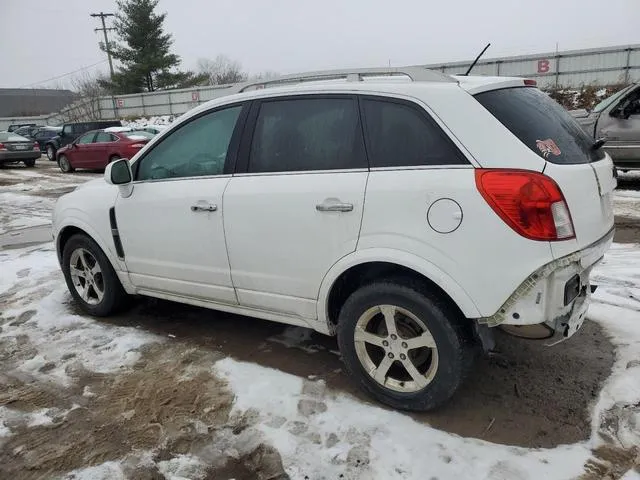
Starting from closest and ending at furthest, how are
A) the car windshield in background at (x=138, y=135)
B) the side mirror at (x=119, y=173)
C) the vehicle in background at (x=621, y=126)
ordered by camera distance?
the side mirror at (x=119, y=173)
the vehicle in background at (x=621, y=126)
the car windshield in background at (x=138, y=135)

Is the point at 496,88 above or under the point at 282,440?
above

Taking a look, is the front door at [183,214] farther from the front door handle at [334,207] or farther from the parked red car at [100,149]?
the parked red car at [100,149]

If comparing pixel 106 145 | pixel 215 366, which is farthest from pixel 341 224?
pixel 106 145

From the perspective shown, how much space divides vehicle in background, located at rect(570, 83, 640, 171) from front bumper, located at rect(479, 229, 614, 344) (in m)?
7.53

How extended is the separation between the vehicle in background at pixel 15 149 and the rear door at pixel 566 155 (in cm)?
2124

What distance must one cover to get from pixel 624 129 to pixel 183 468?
31.3 feet

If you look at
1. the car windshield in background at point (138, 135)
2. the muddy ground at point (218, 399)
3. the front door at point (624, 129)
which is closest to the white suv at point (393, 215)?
the muddy ground at point (218, 399)

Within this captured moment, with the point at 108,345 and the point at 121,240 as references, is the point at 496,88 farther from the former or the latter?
the point at 108,345

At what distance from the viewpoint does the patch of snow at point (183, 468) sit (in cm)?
259

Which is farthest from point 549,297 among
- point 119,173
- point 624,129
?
point 624,129

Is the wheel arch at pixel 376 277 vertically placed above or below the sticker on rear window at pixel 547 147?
below

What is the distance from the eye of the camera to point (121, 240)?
4168 mm

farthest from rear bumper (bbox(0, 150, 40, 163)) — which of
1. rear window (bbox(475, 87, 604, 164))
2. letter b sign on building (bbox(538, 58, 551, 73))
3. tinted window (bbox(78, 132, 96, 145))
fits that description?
letter b sign on building (bbox(538, 58, 551, 73))

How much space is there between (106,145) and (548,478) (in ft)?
55.0
